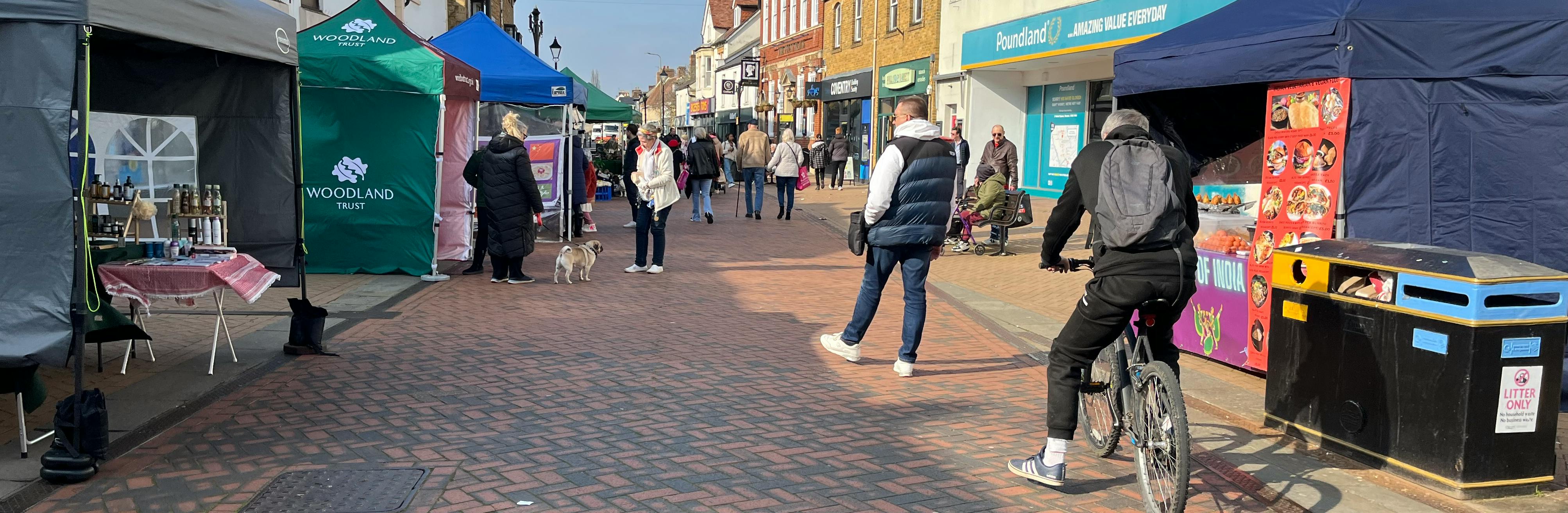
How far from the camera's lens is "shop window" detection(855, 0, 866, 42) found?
33.8 m

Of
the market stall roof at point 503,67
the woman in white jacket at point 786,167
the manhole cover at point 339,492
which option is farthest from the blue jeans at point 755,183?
the manhole cover at point 339,492

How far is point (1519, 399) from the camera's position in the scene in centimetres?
458

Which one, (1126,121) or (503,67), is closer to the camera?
(1126,121)

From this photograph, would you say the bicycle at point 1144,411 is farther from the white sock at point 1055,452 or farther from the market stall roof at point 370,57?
the market stall roof at point 370,57

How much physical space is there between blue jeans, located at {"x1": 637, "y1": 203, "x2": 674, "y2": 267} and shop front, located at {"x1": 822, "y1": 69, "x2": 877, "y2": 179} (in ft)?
69.3

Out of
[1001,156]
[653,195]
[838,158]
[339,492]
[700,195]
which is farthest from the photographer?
[838,158]

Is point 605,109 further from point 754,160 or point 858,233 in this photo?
point 858,233

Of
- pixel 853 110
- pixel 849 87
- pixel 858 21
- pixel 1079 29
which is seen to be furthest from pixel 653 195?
pixel 853 110

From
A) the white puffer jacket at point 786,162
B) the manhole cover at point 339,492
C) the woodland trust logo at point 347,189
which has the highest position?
the white puffer jacket at point 786,162

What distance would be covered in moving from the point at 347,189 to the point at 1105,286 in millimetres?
8639

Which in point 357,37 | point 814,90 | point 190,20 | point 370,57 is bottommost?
point 190,20

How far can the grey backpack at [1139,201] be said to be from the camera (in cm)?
425

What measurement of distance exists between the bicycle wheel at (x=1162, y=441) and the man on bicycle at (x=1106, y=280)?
25 cm

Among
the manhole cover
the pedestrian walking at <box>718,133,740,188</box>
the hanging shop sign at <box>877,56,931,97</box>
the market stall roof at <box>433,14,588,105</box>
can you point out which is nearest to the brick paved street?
the manhole cover
